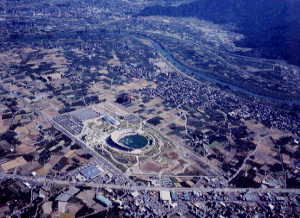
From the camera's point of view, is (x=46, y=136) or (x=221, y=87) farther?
(x=221, y=87)

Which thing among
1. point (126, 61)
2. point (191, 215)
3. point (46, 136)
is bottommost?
point (191, 215)

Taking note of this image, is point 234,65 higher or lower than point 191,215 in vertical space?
higher

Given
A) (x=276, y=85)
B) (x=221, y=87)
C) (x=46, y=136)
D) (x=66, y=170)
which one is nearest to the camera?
(x=66, y=170)

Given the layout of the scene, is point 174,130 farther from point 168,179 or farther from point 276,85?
point 276,85

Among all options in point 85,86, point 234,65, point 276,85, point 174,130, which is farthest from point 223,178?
point 234,65

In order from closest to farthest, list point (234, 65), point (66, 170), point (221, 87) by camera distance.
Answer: point (66, 170), point (221, 87), point (234, 65)

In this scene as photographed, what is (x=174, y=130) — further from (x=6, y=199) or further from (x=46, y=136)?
(x=6, y=199)

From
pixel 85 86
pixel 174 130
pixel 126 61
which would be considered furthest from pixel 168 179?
pixel 126 61

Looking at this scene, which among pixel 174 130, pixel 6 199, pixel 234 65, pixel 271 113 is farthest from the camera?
pixel 234 65

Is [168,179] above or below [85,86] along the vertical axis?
below
